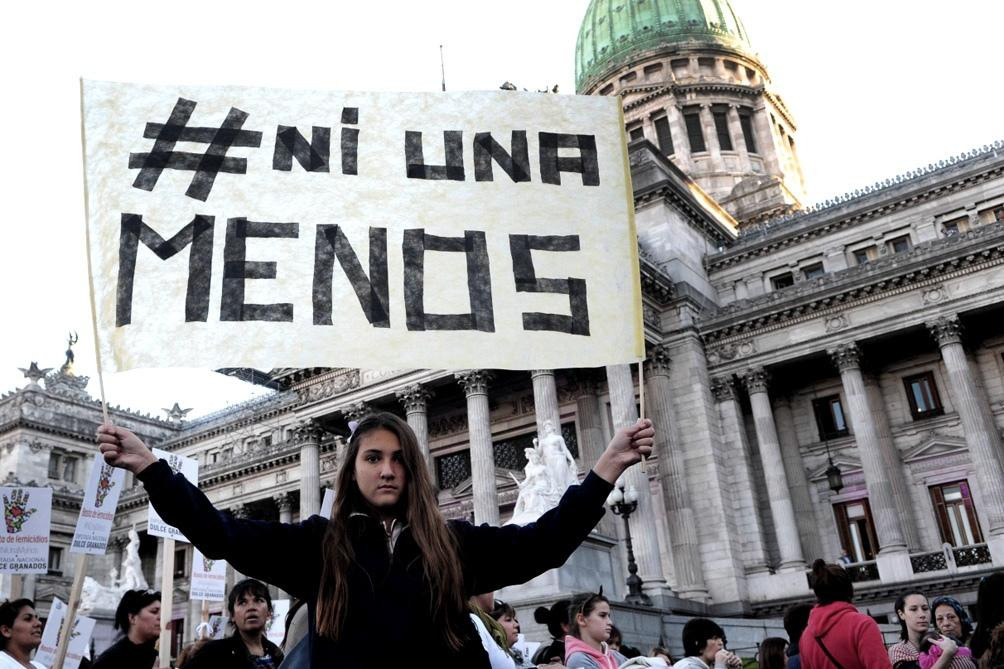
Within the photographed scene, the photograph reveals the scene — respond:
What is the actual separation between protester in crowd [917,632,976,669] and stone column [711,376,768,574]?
2457 cm

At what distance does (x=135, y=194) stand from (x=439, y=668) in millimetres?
3298

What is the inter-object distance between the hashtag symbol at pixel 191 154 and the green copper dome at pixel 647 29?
55.6 m

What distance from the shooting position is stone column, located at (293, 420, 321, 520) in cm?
3631

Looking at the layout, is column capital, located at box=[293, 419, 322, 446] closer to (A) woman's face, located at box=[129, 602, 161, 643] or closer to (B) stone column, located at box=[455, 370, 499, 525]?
(B) stone column, located at box=[455, 370, 499, 525]

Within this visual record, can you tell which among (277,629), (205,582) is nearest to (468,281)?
(205,582)

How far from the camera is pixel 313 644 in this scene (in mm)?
2977

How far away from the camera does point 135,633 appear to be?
6.45 meters

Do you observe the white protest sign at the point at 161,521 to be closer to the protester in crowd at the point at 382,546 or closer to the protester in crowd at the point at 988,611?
the protester in crowd at the point at 382,546

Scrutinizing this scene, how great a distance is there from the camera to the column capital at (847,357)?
31312 mm

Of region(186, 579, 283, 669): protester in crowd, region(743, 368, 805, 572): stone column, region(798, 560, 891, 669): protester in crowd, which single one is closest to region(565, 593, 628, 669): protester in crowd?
region(798, 560, 891, 669): protester in crowd

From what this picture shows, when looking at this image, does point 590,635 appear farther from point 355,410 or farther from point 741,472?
point 355,410

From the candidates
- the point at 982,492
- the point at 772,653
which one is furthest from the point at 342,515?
the point at 982,492

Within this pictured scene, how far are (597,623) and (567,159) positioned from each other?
324 cm

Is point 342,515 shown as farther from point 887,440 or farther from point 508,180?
point 887,440
